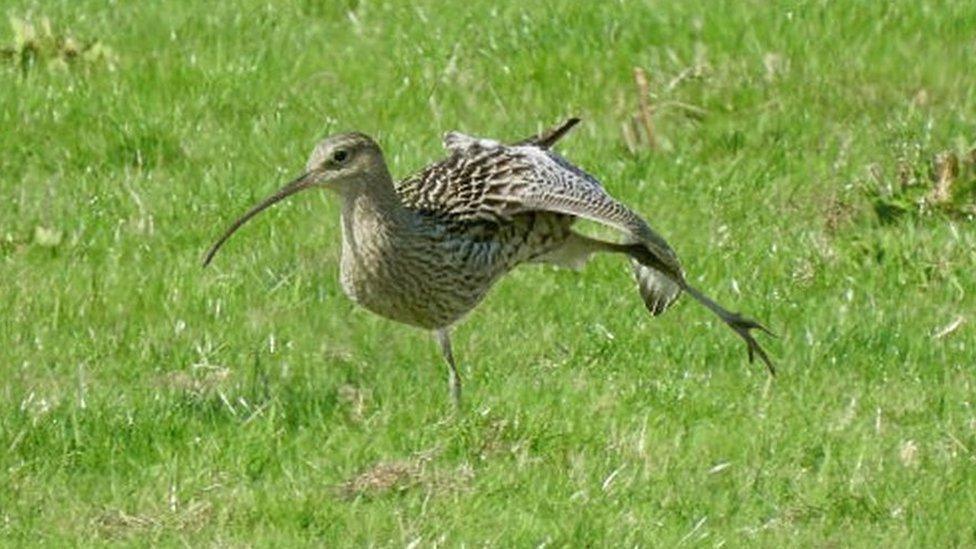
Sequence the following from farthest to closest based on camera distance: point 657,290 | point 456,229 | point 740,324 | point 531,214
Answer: point 657,290
point 531,214
point 740,324
point 456,229

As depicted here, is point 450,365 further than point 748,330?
No

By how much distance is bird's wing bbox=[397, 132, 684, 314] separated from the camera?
1010cm

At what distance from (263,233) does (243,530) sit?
10.8 ft

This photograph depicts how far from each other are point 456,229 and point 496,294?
104 cm

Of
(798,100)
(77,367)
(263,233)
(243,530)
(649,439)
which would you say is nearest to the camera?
(243,530)

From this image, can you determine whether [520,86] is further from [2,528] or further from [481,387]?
[2,528]

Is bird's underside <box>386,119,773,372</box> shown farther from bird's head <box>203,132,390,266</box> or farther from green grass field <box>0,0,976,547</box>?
bird's head <box>203,132,390,266</box>

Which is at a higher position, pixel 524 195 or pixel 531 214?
pixel 524 195

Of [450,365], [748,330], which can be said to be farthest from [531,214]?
[748,330]

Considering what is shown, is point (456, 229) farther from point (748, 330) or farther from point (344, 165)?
point (748, 330)

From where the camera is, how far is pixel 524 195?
399 inches

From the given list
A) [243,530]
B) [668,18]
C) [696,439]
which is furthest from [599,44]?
[243,530]

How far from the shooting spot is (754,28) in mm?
13336

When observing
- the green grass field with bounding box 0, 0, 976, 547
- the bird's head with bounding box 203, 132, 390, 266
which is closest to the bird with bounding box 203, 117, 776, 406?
the bird's head with bounding box 203, 132, 390, 266
